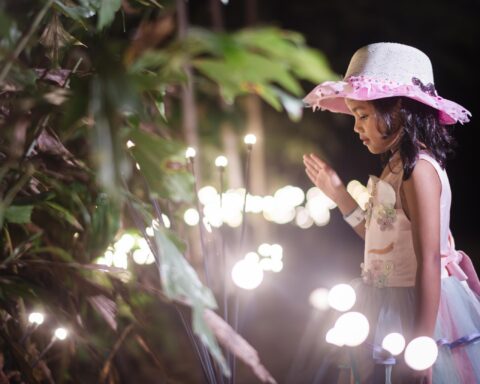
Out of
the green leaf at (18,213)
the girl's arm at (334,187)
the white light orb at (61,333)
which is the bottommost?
the white light orb at (61,333)

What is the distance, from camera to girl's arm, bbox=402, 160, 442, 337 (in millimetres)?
1249

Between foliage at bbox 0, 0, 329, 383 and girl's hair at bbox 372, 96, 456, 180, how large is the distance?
526 mm

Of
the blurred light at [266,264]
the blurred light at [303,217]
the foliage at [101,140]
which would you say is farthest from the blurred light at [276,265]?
the blurred light at [303,217]

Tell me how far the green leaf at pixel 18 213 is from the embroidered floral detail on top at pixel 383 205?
0.75m

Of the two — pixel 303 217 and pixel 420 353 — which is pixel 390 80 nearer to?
pixel 420 353

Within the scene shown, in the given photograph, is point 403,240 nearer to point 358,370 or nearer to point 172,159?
point 358,370

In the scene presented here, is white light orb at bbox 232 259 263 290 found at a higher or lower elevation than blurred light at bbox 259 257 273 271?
lower

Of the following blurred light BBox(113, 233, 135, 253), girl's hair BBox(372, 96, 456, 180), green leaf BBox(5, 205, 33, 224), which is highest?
girl's hair BBox(372, 96, 456, 180)

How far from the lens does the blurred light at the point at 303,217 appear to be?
242 inches

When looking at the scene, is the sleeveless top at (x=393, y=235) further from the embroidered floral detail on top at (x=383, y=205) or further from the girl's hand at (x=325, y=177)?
the girl's hand at (x=325, y=177)

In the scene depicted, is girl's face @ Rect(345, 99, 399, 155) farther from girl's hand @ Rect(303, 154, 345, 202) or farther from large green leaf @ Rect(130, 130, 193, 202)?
large green leaf @ Rect(130, 130, 193, 202)

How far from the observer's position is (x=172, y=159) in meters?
0.79

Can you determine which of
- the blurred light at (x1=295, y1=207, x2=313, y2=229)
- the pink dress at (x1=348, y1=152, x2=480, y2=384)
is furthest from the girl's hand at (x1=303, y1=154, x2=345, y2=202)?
the blurred light at (x1=295, y1=207, x2=313, y2=229)

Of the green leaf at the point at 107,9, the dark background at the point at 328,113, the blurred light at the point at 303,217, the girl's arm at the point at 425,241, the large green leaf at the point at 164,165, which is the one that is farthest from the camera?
the blurred light at the point at 303,217
